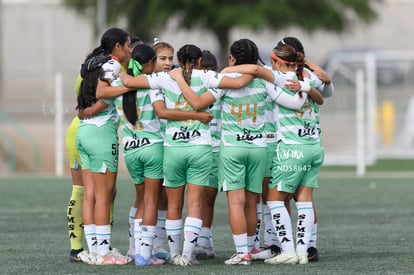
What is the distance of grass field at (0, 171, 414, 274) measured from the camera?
9.27m

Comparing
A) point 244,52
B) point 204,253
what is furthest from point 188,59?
point 204,253

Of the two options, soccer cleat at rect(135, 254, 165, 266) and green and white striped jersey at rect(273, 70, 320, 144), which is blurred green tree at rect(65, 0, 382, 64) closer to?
green and white striped jersey at rect(273, 70, 320, 144)

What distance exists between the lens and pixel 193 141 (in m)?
9.45

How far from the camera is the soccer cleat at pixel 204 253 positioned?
10055 mm

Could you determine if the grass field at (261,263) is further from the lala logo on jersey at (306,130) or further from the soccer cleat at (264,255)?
the lala logo on jersey at (306,130)

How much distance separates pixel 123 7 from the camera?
44500mm

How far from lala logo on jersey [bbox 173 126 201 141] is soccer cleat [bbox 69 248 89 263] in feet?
4.42

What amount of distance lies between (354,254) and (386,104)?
18.8 metres

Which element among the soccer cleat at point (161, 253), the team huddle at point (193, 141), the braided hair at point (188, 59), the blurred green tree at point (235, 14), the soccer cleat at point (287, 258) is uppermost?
the blurred green tree at point (235, 14)

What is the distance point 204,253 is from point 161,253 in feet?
1.28

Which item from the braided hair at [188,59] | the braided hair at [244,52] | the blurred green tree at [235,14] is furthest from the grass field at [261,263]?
the blurred green tree at [235,14]

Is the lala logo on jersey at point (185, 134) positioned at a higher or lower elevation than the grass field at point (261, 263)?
higher

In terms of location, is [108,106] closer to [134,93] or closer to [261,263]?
[134,93]

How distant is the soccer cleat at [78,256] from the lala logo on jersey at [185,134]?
→ 1.35 m
